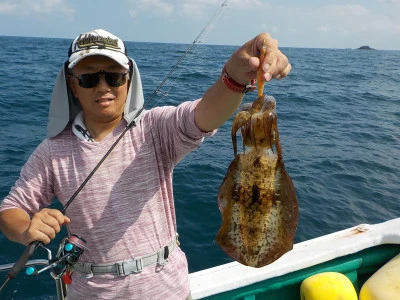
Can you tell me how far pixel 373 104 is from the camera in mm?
20328

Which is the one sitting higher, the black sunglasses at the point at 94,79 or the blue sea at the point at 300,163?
the black sunglasses at the point at 94,79

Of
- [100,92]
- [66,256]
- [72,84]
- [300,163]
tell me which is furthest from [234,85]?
[300,163]

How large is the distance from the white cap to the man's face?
6 centimetres

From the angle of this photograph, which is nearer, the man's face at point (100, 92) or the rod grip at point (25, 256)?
the rod grip at point (25, 256)

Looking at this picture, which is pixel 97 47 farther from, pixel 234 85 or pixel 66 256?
pixel 66 256

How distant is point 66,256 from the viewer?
92.0 inches

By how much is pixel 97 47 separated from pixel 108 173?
2.70 feet

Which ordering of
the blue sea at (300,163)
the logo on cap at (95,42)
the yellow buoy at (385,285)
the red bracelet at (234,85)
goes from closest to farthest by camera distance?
1. the red bracelet at (234,85)
2. the logo on cap at (95,42)
3. the yellow buoy at (385,285)
4. the blue sea at (300,163)

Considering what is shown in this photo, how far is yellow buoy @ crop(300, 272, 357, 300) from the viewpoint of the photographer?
3.69 metres

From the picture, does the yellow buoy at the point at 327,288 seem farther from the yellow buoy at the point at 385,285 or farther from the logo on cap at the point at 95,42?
the logo on cap at the point at 95,42

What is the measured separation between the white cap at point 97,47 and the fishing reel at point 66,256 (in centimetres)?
111

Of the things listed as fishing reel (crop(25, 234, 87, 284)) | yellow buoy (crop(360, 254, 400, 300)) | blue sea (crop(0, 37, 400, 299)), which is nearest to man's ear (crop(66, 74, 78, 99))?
fishing reel (crop(25, 234, 87, 284))

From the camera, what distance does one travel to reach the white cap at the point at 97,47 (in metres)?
2.34

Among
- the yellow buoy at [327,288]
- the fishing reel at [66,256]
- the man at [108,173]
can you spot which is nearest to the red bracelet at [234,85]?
the man at [108,173]
